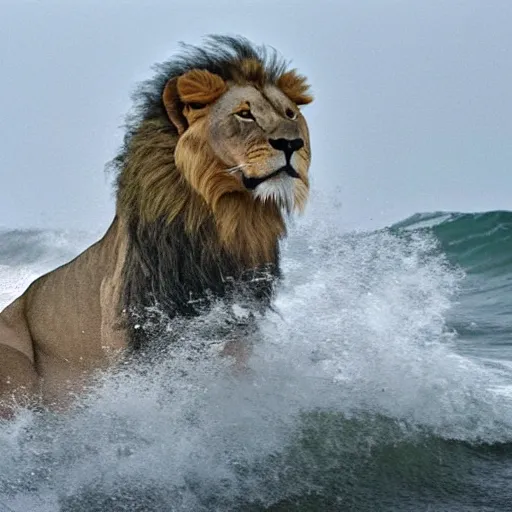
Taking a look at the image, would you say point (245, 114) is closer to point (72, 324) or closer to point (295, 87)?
point (295, 87)

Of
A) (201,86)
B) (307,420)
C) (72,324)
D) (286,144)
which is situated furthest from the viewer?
(72,324)

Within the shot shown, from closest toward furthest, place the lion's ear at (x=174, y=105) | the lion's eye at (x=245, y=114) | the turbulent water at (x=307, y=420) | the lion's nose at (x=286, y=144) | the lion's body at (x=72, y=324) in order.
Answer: the turbulent water at (x=307, y=420)
the lion's nose at (x=286, y=144)
the lion's eye at (x=245, y=114)
the lion's ear at (x=174, y=105)
the lion's body at (x=72, y=324)

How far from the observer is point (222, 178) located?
5125 millimetres

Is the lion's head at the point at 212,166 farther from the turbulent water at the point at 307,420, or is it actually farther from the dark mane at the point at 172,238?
the turbulent water at the point at 307,420

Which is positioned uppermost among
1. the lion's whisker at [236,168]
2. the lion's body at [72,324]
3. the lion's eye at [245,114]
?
the lion's eye at [245,114]

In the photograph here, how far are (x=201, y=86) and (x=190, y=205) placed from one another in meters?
0.63

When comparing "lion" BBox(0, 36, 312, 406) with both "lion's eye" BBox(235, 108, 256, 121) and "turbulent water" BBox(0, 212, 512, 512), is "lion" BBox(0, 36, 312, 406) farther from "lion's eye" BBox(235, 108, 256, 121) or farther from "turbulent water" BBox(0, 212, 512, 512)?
"turbulent water" BBox(0, 212, 512, 512)

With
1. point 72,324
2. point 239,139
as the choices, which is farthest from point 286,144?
point 72,324

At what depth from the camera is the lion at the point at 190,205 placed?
5.03m

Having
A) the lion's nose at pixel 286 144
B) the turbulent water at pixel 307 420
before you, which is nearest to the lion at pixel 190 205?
the lion's nose at pixel 286 144

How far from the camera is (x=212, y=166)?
5.09 metres

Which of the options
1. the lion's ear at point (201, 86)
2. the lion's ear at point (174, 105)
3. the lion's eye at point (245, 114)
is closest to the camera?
the lion's eye at point (245, 114)

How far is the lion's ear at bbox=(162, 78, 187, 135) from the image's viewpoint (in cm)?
522

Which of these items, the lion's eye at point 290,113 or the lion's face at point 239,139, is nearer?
the lion's face at point 239,139
